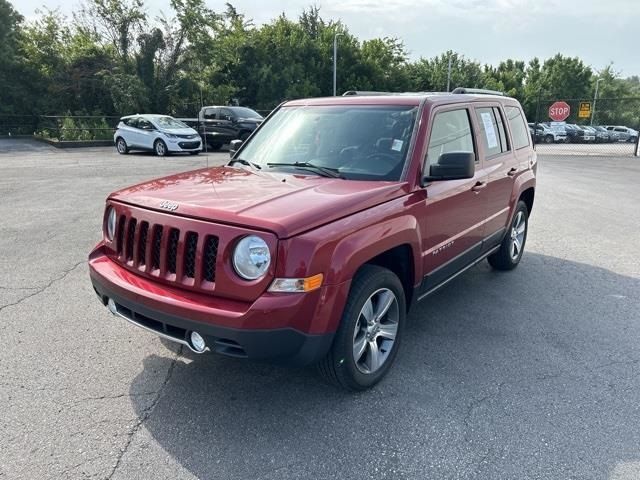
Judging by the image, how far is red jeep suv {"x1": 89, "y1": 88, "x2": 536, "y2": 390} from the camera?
2596mm

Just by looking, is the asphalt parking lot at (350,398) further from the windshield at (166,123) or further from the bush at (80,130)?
the bush at (80,130)

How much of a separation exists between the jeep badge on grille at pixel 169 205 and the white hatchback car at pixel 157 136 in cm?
1598

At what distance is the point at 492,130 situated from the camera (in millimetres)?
4750

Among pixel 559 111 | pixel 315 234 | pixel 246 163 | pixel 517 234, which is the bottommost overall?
pixel 517 234

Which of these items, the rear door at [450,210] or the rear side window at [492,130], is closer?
the rear door at [450,210]

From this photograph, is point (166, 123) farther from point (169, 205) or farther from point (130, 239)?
point (169, 205)

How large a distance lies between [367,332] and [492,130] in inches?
103

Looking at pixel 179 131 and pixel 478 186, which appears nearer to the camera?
pixel 478 186

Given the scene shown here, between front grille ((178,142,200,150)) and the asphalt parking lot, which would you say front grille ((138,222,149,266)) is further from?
front grille ((178,142,200,150))

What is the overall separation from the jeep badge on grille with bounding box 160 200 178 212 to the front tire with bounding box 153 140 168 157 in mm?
16074

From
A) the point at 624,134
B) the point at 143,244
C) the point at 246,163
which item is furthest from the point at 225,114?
the point at 624,134

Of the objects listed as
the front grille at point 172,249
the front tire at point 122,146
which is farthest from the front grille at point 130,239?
the front tire at point 122,146

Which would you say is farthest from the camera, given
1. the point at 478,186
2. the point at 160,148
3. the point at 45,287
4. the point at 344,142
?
the point at 160,148

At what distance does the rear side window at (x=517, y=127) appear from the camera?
5281 millimetres
